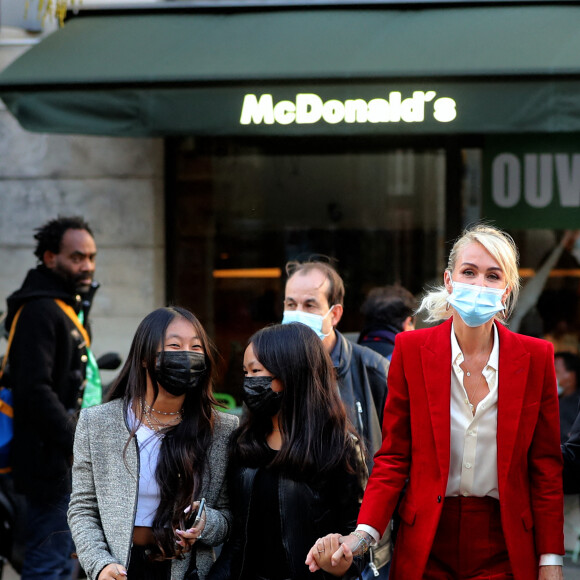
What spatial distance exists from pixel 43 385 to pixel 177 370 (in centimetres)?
185

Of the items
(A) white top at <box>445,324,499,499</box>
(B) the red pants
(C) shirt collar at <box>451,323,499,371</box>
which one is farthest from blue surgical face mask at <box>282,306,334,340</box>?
(B) the red pants

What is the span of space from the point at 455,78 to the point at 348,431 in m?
3.22

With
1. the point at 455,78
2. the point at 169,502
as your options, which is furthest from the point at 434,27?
the point at 169,502

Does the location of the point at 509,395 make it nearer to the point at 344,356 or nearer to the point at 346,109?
the point at 344,356

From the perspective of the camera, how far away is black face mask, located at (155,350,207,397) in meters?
3.42

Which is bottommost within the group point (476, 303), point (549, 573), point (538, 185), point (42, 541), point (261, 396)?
point (42, 541)

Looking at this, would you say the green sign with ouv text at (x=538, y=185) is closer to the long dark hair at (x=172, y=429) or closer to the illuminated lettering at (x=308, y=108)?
the illuminated lettering at (x=308, y=108)

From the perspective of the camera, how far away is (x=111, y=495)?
3320 mm

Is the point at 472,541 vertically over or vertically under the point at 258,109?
under

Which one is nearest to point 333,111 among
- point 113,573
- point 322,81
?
point 322,81

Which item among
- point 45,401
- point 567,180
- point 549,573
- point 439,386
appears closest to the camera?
point 549,573

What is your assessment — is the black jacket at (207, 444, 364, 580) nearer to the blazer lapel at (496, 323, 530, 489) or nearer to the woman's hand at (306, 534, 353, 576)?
the woman's hand at (306, 534, 353, 576)

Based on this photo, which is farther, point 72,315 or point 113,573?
point 72,315

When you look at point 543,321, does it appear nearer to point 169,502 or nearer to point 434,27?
point 434,27
